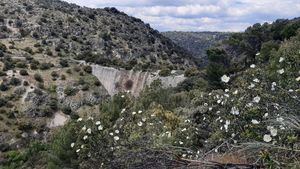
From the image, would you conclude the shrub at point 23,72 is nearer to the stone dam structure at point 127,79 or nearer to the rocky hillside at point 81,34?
the rocky hillside at point 81,34

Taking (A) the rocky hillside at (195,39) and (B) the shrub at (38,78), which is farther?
(A) the rocky hillside at (195,39)

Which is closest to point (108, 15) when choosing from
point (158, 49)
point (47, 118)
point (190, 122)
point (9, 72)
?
point (158, 49)

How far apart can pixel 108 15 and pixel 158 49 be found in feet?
42.1

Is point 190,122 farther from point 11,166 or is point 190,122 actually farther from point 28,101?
point 28,101

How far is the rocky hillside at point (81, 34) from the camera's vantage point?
68.2 meters

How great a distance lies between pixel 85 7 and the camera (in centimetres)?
Answer: 8738

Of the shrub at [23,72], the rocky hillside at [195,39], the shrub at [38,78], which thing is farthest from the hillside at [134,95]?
the rocky hillside at [195,39]

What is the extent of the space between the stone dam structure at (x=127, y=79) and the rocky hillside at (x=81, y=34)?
29.5 ft

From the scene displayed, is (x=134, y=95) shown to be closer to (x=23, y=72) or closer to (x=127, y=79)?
(x=127, y=79)

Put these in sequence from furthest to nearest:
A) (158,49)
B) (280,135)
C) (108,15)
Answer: (108,15)
(158,49)
(280,135)

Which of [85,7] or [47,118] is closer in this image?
[47,118]

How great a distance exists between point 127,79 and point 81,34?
26.3 meters

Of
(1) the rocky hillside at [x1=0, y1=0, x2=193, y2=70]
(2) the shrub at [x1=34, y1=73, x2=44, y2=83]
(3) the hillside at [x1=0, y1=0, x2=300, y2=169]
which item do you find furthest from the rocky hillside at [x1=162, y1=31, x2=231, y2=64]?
(2) the shrub at [x1=34, y1=73, x2=44, y2=83]

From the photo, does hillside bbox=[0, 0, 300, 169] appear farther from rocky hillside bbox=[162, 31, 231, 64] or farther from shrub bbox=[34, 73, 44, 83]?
rocky hillside bbox=[162, 31, 231, 64]
